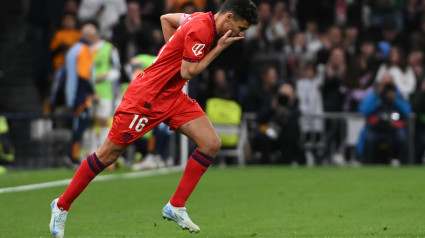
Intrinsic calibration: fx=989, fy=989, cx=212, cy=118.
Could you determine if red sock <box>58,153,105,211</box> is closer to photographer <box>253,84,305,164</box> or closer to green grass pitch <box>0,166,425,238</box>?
green grass pitch <box>0,166,425,238</box>

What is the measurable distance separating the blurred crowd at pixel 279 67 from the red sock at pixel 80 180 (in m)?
9.73

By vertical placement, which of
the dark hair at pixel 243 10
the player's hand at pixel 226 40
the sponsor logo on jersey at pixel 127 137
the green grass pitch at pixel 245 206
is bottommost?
the green grass pitch at pixel 245 206

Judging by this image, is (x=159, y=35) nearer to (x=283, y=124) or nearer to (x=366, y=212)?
(x=283, y=124)

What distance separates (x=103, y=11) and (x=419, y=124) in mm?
7176

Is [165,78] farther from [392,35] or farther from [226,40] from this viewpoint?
[392,35]

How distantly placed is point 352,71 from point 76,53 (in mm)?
6251

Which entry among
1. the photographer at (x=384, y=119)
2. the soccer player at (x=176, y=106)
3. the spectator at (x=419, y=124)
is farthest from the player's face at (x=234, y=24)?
the spectator at (x=419, y=124)

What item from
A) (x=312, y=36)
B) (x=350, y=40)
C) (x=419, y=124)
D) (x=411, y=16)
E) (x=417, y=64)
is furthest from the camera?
(x=411, y=16)

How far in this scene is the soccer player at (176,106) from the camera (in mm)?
8531

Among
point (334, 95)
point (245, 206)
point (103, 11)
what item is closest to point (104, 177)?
point (245, 206)

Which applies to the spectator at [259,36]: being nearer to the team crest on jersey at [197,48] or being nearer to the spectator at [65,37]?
the spectator at [65,37]

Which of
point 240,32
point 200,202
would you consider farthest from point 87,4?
point 240,32

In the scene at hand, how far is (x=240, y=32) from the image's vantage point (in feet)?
28.6

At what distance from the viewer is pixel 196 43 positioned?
8.43 m
